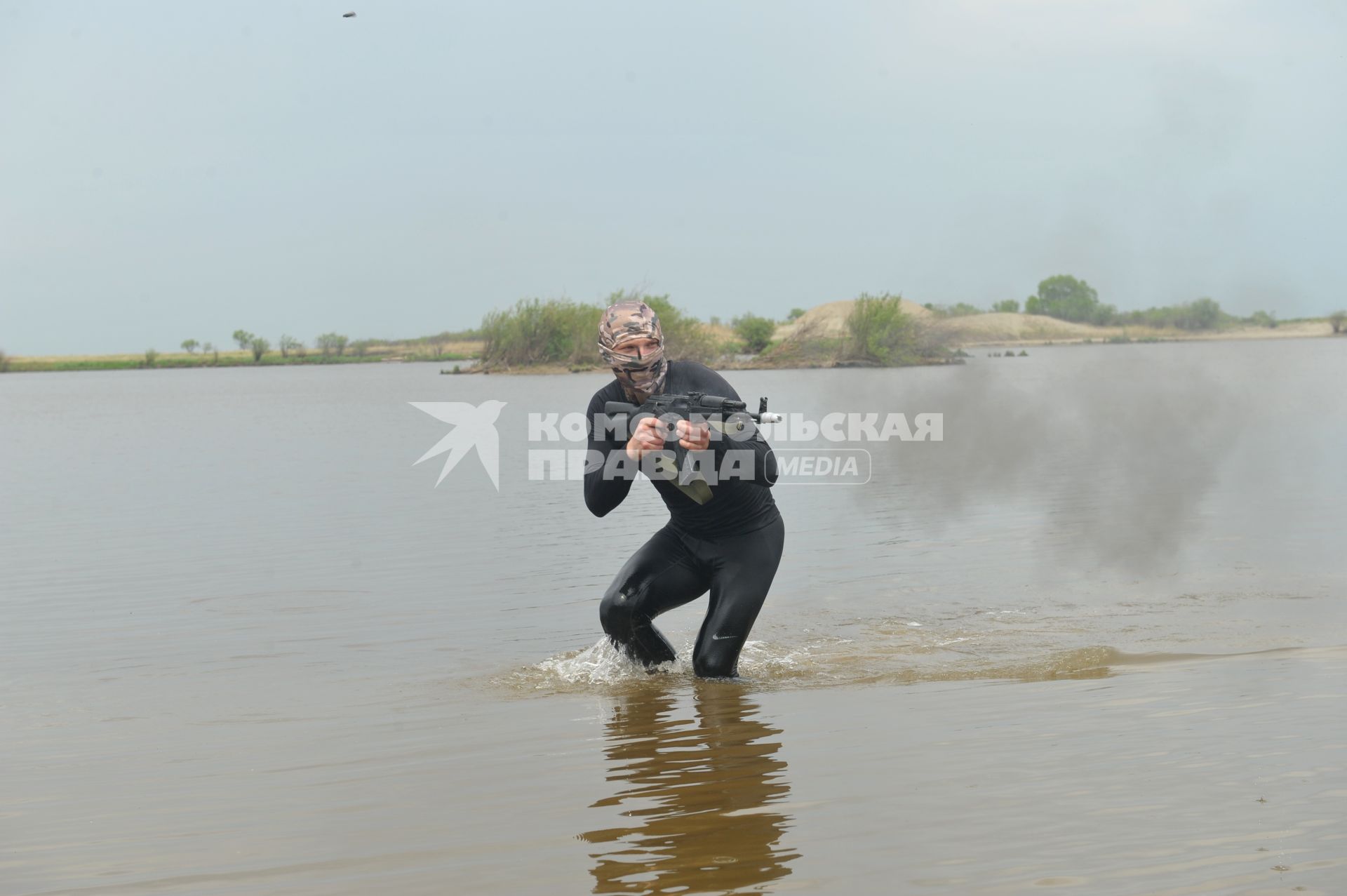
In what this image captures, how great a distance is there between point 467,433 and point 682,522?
28.9m

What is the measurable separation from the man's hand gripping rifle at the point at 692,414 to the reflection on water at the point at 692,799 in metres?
1.44

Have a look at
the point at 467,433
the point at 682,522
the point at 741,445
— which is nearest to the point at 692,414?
the point at 741,445

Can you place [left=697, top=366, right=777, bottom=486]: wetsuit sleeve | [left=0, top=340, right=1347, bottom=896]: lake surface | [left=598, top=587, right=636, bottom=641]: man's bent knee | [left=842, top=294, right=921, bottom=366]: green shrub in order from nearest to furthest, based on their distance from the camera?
[left=0, top=340, right=1347, bottom=896]: lake surface < [left=697, top=366, right=777, bottom=486]: wetsuit sleeve < [left=598, top=587, right=636, bottom=641]: man's bent knee < [left=842, top=294, right=921, bottom=366]: green shrub

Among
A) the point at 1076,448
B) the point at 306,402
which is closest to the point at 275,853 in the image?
the point at 1076,448

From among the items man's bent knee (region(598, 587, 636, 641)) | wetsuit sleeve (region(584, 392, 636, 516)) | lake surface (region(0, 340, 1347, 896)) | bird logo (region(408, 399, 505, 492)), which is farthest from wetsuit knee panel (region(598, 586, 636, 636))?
bird logo (region(408, 399, 505, 492))

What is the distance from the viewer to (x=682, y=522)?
7504 millimetres

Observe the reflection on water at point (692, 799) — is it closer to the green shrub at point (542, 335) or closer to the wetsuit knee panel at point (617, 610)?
the wetsuit knee panel at point (617, 610)

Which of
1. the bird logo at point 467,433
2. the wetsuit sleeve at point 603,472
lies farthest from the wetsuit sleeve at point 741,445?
the bird logo at point 467,433

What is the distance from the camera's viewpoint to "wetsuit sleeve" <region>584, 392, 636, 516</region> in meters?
7.09

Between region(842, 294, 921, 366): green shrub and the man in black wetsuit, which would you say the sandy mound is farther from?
the man in black wetsuit

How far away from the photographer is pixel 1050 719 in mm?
6418

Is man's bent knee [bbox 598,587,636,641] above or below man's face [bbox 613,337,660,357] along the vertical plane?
below

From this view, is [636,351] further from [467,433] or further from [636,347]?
[467,433]

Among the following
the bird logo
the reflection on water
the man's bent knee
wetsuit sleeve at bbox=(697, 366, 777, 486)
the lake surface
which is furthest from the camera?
the bird logo
